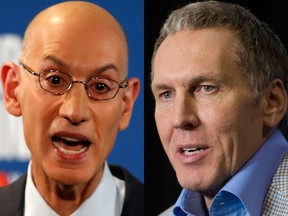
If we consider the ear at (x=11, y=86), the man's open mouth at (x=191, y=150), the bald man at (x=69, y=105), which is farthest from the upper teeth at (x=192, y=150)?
the ear at (x=11, y=86)

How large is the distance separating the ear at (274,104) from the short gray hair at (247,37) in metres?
0.02

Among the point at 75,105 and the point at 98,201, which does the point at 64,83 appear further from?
the point at 98,201

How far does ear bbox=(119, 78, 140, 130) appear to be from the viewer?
5.59 feet

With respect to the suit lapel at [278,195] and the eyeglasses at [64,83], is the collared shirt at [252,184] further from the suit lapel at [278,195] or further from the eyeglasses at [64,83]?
the eyeglasses at [64,83]

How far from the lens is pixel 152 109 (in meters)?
2.12

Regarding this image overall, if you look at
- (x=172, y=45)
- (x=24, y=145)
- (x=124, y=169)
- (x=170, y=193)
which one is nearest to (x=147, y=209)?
(x=170, y=193)

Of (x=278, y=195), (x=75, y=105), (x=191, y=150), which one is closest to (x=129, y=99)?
(x=75, y=105)

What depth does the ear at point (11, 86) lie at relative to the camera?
165cm

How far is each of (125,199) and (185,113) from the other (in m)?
0.37

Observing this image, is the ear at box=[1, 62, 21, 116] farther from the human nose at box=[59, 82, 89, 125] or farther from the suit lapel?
the suit lapel

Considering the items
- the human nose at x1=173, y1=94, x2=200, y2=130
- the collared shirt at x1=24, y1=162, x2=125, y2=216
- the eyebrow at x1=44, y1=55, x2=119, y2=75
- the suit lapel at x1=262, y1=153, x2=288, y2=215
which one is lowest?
the collared shirt at x1=24, y1=162, x2=125, y2=216

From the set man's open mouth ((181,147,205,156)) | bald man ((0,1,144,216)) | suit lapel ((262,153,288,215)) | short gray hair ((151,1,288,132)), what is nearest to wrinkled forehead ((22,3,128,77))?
bald man ((0,1,144,216))

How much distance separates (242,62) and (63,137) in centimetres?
50

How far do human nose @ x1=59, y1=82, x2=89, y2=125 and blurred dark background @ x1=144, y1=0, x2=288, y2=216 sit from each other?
0.46 metres
